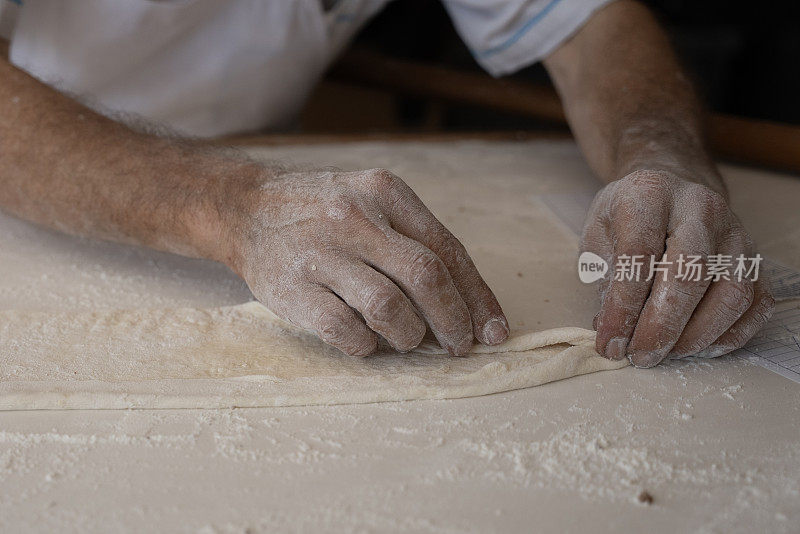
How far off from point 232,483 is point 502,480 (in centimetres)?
24

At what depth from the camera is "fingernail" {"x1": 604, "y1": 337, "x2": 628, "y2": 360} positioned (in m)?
0.86

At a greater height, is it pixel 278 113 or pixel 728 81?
pixel 278 113

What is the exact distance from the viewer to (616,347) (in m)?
0.86

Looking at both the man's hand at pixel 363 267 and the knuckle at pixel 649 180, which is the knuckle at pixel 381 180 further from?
the knuckle at pixel 649 180

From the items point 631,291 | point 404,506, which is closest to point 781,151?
point 631,291

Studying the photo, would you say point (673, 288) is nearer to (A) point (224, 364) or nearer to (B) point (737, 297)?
(B) point (737, 297)

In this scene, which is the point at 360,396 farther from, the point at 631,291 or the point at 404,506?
the point at 631,291

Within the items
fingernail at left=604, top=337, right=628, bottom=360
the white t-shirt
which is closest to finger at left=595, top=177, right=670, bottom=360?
fingernail at left=604, top=337, right=628, bottom=360

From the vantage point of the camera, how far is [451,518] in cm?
63

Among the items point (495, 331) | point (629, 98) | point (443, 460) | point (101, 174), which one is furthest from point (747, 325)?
point (101, 174)

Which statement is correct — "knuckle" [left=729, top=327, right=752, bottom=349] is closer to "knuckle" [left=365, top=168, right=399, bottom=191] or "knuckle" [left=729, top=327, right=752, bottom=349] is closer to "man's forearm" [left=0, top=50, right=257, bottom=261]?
"knuckle" [left=365, top=168, right=399, bottom=191]

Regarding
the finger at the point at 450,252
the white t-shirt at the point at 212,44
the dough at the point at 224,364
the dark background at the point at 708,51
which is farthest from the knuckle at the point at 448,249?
the dark background at the point at 708,51

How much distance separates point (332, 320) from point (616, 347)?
1.08ft

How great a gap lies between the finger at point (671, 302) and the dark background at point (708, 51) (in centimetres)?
249
